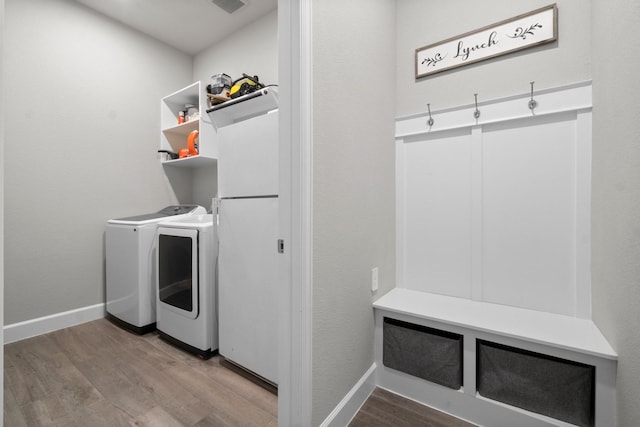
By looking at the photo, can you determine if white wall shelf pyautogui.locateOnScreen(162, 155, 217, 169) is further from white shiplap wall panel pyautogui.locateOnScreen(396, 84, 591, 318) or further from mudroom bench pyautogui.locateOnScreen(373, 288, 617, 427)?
mudroom bench pyautogui.locateOnScreen(373, 288, 617, 427)

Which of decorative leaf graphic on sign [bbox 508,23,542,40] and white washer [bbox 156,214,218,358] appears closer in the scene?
decorative leaf graphic on sign [bbox 508,23,542,40]

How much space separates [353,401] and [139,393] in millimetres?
1184

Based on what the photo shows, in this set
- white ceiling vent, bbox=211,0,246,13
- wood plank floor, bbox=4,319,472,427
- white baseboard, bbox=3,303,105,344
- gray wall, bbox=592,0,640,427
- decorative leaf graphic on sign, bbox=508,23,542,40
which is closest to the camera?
gray wall, bbox=592,0,640,427

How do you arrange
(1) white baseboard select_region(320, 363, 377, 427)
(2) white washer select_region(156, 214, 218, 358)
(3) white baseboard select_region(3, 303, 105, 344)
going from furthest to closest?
(3) white baseboard select_region(3, 303, 105, 344), (2) white washer select_region(156, 214, 218, 358), (1) white baseboard select_region(320, 363, 377, 427)

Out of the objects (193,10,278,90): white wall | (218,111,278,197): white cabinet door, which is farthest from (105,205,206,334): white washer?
(193,10,278,90): white wall

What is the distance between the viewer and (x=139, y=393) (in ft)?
5.17

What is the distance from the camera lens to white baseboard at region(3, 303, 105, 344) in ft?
7.00

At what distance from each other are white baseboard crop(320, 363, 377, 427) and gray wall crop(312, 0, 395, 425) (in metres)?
0.04

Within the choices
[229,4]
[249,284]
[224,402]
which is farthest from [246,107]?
[224,402]

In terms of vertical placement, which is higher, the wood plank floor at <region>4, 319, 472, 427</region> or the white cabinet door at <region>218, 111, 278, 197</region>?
the white cabinet door at <region>218, 111, 278, 197</region>

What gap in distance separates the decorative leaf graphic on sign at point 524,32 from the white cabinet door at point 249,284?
1.61 m

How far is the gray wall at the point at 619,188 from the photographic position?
0.98m

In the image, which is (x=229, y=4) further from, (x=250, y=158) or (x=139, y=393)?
(x=139, y=393)

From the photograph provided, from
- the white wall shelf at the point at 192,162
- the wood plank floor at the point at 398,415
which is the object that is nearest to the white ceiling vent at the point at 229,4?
the white wall shelf at the point at 192,162
